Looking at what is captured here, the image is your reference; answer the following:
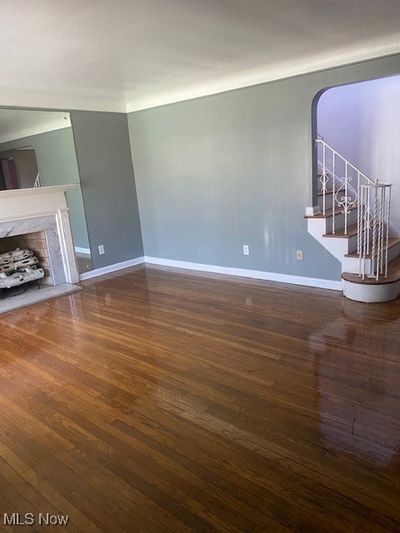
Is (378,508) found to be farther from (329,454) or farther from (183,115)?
(183,115)

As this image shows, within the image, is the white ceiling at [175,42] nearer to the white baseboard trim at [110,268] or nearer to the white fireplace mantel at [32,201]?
the white fireplace mantel at [32,201]

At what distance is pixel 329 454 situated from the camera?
1809 mm

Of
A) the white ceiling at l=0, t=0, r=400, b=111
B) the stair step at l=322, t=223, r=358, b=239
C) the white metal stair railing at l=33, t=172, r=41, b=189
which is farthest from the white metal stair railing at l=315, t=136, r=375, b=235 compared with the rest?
the white metal stair railing at l=33, t=172, r=41, b=189

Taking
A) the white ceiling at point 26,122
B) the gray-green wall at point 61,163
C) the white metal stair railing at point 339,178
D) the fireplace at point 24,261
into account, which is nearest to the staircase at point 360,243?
the white metal stair railing at point 339,178

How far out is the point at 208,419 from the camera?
7.01 feet

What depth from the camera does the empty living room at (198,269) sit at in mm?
1725

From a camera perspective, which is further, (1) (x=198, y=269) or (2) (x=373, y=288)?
(1) (x=198, y=269)

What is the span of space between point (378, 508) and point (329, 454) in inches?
12.5

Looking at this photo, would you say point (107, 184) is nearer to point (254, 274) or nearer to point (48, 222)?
point (48, 222)

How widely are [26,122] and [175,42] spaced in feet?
7.91

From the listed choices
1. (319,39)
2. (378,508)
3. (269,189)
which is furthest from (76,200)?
(378,508)

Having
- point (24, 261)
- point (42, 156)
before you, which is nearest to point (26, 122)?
point (42, 156)

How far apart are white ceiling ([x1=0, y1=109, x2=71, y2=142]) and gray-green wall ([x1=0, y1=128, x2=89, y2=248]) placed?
0.19ft

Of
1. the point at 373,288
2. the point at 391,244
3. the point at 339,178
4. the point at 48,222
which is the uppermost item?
the point at 339,178
